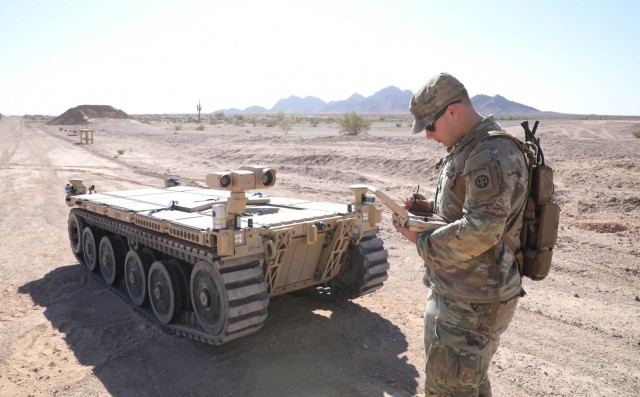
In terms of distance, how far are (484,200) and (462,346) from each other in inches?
34.6

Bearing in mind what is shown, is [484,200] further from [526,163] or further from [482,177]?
[526,163]

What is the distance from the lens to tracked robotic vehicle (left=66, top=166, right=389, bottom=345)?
499 centimetres

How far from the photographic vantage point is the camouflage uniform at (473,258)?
2896mm

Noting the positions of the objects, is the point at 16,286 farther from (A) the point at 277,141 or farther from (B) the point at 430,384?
(A) the point at 277,141

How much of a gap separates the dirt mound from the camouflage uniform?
7932 centimetres

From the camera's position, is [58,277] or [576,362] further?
[58,277]

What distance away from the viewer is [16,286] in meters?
7.82

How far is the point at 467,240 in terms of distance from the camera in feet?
9.58

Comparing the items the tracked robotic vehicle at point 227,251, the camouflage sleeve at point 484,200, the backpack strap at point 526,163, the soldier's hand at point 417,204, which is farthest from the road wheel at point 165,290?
the backpack strap at point 526,163

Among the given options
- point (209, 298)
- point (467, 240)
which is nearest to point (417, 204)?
point (467, 240)

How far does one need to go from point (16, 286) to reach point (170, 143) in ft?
95.2

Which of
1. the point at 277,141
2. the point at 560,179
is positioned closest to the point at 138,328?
the point at 560,179

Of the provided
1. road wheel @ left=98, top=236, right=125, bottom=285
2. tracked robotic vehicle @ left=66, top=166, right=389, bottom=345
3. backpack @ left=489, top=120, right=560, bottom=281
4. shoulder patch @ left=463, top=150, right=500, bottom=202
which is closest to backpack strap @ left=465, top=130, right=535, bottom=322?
backpack @ left=489, top=120, right=560, bottom=281

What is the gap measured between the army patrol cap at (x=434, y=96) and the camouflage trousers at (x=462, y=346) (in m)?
1.14
